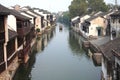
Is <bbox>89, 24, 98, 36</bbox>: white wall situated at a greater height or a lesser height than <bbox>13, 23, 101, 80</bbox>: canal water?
greater

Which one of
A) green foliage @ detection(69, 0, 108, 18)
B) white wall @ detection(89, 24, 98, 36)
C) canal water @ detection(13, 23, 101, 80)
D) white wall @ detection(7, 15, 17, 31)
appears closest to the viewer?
canal water @ detection(13, 23, 101, 80)

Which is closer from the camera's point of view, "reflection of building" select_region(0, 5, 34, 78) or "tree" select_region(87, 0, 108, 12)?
"reflection of building" select_region(0, 5, 34, 78)

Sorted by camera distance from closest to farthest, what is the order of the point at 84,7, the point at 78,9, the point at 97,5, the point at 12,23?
the point at 12,23 → the point at 84,7 → the point at 78,9 → the point at 97,5

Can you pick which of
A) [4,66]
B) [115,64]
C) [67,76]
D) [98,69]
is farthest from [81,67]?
[115,64]

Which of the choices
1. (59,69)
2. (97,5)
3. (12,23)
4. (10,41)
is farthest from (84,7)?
(10,41)

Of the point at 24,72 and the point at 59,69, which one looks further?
the point at 59,69

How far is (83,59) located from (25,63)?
28.1 ft

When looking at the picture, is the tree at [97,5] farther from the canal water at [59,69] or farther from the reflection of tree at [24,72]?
the reflection of tree at [24,72]

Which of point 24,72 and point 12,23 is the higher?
point 12,23

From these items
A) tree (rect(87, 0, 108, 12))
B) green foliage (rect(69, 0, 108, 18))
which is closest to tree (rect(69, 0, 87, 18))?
green foliage (rect(69, 0, 108, 18))

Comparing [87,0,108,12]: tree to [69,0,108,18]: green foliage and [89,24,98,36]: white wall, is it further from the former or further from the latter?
[89,24,98,36]: white wall

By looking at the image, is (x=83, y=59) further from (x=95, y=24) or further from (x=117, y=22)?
(x=95, y=24)

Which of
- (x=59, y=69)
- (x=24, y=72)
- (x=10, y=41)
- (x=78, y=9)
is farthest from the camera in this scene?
(x=78, y=9)

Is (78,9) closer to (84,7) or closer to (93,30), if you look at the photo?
(84,7)
